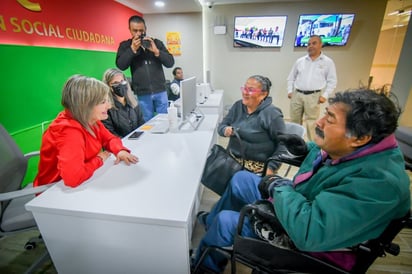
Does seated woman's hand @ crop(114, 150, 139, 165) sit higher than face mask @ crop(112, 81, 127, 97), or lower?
lower

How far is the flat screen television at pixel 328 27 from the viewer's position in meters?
3.79

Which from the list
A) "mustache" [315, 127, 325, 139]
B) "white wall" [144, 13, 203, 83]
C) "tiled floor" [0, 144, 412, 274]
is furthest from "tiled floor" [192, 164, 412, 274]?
"white wall" [144, 13, 203, 83]

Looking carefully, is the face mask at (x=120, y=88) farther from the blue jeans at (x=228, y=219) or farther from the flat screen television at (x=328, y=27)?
the flat screen television at (x=328, y=27)

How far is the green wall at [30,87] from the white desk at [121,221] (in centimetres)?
145

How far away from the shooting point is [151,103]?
8.89 feet

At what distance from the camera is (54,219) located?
0.90m

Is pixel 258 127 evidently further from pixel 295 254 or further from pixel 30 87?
pixel 30 87

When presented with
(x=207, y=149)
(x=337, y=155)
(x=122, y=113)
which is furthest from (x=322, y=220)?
(x=122, y=113)

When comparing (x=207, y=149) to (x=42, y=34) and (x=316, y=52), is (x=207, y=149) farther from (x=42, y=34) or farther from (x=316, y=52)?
(x=316, y=52)

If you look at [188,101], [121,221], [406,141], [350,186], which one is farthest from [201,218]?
[406,141]

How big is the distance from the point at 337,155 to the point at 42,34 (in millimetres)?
2868

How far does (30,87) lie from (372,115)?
2725mm

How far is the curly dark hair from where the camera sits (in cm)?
71

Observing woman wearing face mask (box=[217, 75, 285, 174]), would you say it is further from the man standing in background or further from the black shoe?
the man standing in background
